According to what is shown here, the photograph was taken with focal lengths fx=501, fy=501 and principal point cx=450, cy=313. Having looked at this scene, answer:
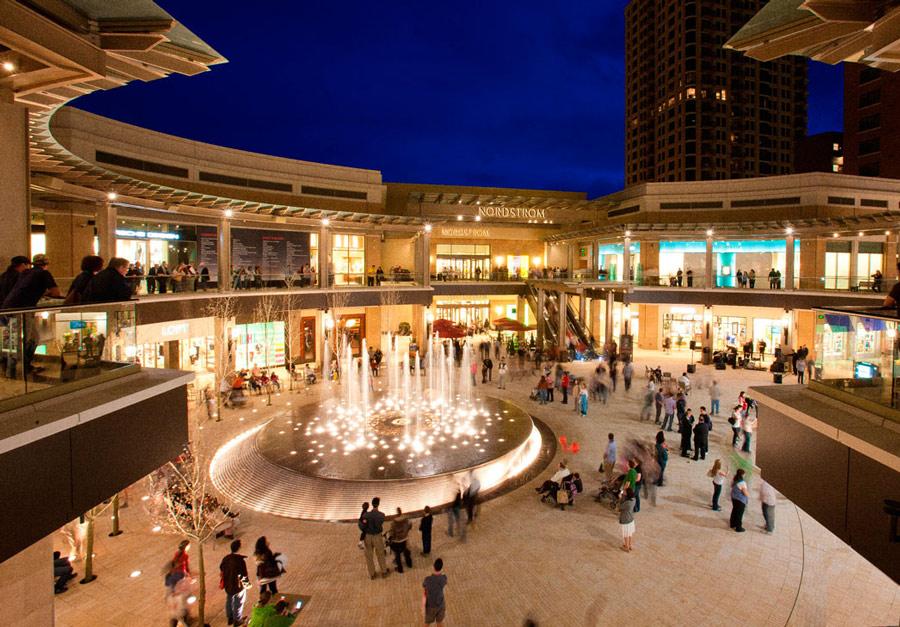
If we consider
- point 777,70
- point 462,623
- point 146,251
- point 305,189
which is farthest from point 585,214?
point 777,70

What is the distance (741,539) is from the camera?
10617 mm

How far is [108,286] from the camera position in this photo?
606 centimetres

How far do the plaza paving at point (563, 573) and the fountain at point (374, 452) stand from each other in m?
1.09

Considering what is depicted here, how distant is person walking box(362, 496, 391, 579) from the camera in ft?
31.4

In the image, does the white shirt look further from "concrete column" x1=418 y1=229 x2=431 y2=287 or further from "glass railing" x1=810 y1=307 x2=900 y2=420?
"concrete column" x1=418 y1=229 x2=431 y2=287

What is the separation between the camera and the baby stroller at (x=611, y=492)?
1219 cm

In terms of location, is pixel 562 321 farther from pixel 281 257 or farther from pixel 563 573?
pixel 563 573

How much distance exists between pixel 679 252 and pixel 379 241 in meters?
21.7

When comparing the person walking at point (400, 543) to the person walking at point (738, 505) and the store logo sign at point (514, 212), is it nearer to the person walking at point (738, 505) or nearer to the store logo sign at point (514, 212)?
the person walking at point (738, 505)

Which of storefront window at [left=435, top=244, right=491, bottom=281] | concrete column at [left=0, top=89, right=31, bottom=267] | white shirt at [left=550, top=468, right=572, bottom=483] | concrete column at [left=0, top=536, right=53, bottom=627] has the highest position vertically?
storefront window at [left=435, top=244, right=491, bottom=281]

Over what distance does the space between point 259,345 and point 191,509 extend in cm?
1838

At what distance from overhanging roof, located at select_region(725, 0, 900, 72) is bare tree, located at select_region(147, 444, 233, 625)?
11.6 meters

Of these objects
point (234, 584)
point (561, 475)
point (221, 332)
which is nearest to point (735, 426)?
point (561, 475)

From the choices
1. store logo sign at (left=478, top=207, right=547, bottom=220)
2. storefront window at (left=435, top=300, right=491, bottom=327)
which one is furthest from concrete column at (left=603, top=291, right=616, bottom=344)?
store logo sign at (left=478, top=207, right=547, bottom=220)
